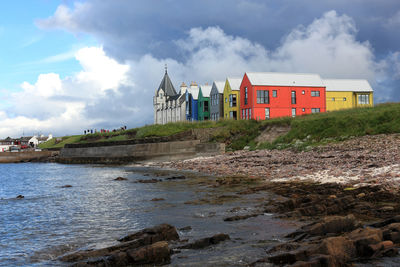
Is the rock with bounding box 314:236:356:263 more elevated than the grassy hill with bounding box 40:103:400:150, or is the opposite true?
the grassy hill with bounding box 40:103:400:150

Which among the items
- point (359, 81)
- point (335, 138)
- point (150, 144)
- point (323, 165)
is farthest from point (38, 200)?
point (359, 81)

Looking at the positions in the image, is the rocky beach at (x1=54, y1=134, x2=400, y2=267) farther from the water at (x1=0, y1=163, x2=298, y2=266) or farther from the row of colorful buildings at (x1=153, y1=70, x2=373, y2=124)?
the row of colorful buildings at (x1=153, y1=70, x2=373, y2=124)

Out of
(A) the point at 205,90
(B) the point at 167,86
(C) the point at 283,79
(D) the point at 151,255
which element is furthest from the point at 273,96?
(D) the point at 151,255

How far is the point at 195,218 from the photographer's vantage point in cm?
1170

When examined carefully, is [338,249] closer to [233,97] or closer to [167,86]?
[233,97]

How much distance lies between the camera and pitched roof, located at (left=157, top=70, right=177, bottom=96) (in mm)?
91981

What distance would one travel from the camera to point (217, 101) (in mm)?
67625

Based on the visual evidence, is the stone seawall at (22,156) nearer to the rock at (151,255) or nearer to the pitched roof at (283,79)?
the pitched roof at (283,79)

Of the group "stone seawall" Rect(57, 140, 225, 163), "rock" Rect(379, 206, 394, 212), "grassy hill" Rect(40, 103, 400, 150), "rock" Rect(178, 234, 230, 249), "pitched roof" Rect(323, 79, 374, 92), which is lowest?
"rock" Rect(178, 234, 230, 249)

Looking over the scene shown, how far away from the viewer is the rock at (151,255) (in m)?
7.19

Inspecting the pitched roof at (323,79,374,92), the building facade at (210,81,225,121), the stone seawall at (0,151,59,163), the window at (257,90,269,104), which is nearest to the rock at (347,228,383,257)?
the window at (257,90,269,104)

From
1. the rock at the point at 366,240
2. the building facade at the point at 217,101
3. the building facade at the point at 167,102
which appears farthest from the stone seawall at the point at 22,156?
the rock at the point at 366,240

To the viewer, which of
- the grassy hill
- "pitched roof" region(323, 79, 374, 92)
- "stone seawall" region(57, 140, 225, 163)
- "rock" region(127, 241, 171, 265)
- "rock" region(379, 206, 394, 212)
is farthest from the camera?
"pitched roof" region(323, 79, 374, 92)

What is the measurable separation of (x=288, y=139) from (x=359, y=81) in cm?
4006
